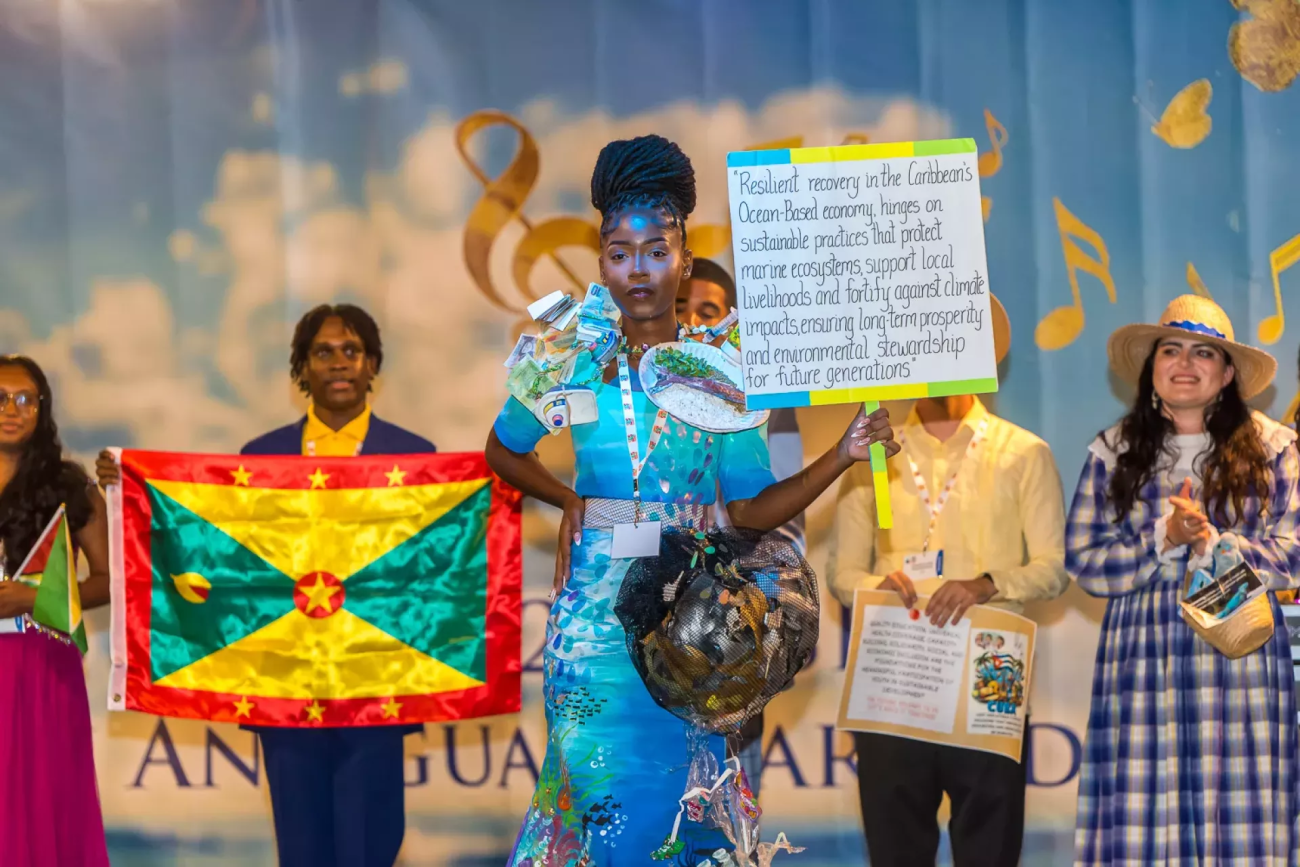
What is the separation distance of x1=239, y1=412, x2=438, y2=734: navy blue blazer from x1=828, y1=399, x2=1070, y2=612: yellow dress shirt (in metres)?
1.48

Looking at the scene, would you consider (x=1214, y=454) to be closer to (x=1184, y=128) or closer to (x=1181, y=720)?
(x=1181, y=720)

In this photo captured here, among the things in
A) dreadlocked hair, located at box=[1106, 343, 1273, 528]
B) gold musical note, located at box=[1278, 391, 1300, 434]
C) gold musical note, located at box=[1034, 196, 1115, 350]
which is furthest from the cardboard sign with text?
gold musical note, located at box=[1278, 391, 1300, 434]

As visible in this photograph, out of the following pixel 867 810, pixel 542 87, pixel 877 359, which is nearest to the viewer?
pixel 877 359

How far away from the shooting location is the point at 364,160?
16.8 ft

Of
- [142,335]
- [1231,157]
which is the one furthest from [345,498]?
[1231,157]

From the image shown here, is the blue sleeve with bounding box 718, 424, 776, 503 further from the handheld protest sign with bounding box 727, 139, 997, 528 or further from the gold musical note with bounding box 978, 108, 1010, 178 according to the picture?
the gold musical note with bounding box 978, 108, 1010, 178

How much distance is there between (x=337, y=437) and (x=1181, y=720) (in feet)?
9.12

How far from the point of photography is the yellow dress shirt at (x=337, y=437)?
4727 millimetres

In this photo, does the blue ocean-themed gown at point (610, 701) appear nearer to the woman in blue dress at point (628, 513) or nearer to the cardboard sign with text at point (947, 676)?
the woman in blue dress at point (628, 513)

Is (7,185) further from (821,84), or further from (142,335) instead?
(821,84)

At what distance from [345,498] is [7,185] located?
1.88 m

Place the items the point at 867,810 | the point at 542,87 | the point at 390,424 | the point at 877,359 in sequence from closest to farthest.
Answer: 1. the point at 877,359
2. the point at 867,810
3. the point at 390,424
4. the point at 542,87

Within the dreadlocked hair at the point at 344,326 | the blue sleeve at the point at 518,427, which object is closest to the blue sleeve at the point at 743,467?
the blue sleeve at the point at 518,427

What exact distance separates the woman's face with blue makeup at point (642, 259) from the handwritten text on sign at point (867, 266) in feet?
0.52
